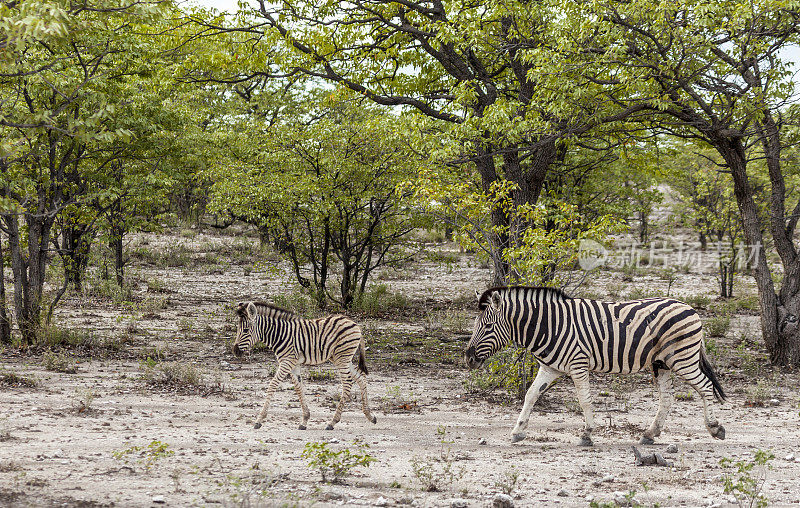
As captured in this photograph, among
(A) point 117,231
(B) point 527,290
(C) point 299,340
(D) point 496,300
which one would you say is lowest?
(C) point 299,340

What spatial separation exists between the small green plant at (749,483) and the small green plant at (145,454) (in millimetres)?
5353

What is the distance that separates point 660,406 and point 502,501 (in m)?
3.76

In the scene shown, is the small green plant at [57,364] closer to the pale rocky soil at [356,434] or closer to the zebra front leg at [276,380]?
the pale rocky soil at [356,434]

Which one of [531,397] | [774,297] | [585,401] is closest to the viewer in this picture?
[585,401]

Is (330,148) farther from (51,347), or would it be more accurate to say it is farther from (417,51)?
(51,347)

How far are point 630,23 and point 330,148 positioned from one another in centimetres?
818

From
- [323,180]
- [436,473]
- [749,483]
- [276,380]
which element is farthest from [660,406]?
[323,180]

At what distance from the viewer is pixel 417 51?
17141 millimetres

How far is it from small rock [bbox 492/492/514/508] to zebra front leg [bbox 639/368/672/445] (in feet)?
11.2

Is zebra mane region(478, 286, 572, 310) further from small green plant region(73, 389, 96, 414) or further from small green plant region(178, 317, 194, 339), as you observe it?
small green plant region(178, 317, 194, 339)

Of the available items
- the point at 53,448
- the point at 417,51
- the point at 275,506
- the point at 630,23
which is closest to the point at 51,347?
the point at 53,448

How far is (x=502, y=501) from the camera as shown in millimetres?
6008

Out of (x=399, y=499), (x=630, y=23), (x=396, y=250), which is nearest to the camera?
(x=399, y=499)

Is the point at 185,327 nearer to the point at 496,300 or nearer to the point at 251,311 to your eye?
the point at 251,311
